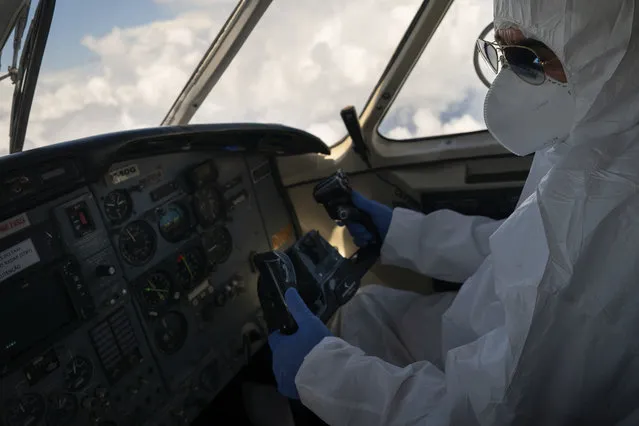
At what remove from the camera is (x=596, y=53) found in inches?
32.1

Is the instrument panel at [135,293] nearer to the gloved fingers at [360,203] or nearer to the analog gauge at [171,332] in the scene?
the analog gauge at [171,332]

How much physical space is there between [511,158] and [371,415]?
4.21 ft

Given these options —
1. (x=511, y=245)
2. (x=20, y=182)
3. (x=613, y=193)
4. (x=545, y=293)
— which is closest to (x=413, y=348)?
(x=511, y=245)

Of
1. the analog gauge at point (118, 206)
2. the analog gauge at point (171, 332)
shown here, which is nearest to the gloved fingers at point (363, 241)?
the analog gauge at point (171, 332)

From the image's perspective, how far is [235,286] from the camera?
208 cm

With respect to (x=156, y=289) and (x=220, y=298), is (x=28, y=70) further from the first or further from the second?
(x=220, y=298)

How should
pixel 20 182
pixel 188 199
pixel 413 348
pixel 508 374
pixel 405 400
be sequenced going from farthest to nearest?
pixel 188 199, pixel 413 348, pixel 20 182, pixel 405 400, pixel 508 374

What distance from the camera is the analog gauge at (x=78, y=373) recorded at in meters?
1.53

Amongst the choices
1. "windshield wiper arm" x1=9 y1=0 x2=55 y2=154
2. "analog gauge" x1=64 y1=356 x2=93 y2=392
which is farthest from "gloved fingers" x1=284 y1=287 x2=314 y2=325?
"windshield wiper arm" x1=9 y1=0 x2=55 y2=154

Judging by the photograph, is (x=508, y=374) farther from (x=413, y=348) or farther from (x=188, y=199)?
(x=188, y=199)

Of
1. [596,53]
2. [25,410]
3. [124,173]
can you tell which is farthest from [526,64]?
[25,410]

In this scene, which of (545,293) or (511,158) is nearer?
(545,293)

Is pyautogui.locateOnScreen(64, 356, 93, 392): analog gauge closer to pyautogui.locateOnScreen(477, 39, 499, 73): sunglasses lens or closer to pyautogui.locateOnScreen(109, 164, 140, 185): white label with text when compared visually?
pyautogui.locateOnScreen(109, 164, 140, 185): white label with text

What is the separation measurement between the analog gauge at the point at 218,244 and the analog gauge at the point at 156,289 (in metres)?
0.21
